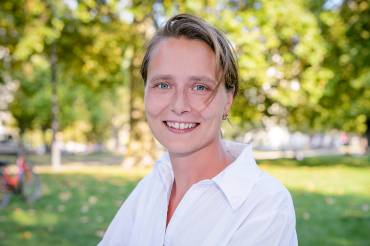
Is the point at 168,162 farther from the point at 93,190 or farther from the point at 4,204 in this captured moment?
the point at 93,190

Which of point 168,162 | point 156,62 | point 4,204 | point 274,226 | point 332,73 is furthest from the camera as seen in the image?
point 332,73

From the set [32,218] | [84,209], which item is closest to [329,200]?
[84,209]

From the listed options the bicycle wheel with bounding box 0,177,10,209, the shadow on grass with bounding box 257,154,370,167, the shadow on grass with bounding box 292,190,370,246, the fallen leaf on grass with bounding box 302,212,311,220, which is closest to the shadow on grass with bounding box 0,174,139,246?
the bicycle wheel with bounding box 0,177,10,209

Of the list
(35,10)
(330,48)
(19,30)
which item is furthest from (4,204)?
(330,48)

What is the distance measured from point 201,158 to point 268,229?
0.45 m

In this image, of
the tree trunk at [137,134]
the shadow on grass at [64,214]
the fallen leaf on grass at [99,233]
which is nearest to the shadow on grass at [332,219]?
the fallen leaf on grass at [99,233]

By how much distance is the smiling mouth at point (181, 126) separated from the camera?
6.15 ft

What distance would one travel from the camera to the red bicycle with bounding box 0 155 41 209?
11230mm

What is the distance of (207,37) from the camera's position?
69.8 inches

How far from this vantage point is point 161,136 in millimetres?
1954

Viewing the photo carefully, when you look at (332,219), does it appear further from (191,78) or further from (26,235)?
(191,78)

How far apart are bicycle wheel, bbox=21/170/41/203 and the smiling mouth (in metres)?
9.87

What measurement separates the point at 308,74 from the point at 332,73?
87 cm

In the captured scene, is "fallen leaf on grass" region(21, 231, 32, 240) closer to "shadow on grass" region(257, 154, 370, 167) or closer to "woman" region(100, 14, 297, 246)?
"woman" region(100, 14, 297, 246)
